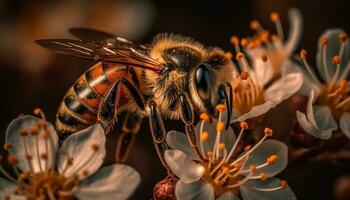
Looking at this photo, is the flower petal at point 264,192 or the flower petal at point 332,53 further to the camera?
the flower petal at point 332,53

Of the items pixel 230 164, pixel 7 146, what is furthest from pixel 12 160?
pixel 230 164

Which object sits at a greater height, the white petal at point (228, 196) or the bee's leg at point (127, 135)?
the bee's leg at point (127, 135)

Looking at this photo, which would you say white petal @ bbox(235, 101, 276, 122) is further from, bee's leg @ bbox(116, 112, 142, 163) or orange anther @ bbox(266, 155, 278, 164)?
bee's leg @ bbox(116, 112, 142, 163)

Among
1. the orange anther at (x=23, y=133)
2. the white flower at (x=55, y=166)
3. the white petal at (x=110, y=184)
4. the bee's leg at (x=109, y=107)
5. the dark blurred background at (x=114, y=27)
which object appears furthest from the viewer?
the dark blurred background at (x=114, y=27)

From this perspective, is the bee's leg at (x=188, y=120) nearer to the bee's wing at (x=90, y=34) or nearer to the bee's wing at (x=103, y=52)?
the bee's wing at (x=103, y=52)

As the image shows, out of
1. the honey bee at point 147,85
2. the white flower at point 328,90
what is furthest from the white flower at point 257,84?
the honey bee at point 147,85

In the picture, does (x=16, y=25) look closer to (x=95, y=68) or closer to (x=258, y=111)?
(x=95, y=68)

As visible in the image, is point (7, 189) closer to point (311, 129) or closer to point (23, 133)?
point (23, 133)
